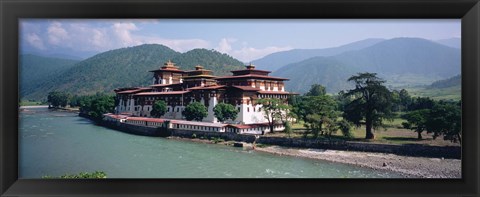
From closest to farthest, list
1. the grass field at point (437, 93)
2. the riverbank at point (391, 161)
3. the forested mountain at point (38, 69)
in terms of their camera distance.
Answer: the forested mountain at point (38, 69) < the grass field at point (437, 93) < the riverbank at point (391, 161)

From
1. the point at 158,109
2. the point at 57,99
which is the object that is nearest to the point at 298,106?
the point at 158,109

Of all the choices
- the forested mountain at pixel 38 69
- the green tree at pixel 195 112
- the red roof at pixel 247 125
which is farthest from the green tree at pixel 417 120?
the forested mountain at pixel 38 69

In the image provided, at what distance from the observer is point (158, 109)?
4410 millimetres

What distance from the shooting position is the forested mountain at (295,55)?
274 centimetres

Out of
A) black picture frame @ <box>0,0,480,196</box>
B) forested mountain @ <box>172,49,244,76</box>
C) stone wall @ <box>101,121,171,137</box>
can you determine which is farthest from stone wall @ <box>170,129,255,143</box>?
black picture frame @ <box>0,0,480,196</box>

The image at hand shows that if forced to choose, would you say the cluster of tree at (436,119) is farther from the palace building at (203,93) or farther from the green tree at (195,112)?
the green tree at (195,112)

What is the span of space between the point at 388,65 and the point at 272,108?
1.48 m

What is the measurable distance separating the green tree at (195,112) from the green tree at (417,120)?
242cm

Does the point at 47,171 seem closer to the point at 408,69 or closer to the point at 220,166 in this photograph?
the point at 220,166

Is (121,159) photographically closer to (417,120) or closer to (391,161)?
(391,161)

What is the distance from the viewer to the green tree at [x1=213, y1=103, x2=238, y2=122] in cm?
430

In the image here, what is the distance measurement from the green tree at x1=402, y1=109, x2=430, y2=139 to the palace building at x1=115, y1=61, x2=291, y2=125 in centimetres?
133

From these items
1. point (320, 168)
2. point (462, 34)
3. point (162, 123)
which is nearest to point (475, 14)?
point (462, 34)

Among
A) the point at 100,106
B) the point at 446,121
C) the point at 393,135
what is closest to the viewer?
the point at 446,121
